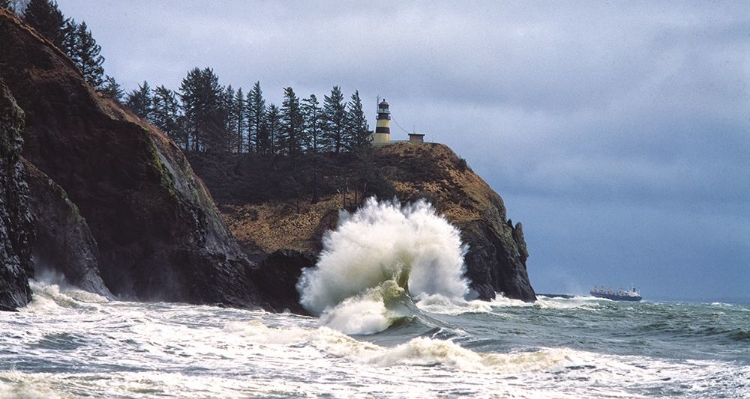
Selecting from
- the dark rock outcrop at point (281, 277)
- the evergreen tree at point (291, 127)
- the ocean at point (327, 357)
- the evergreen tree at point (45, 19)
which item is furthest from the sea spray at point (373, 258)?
the evergreen tree at point (291, 127)

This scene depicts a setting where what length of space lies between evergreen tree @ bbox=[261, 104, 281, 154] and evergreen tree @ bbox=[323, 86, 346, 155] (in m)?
5.78

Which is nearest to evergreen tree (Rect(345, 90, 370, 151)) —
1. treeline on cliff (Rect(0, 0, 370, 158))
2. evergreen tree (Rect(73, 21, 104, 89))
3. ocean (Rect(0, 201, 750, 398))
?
treeline on cliff (Rect(0, 0, 370, 158))

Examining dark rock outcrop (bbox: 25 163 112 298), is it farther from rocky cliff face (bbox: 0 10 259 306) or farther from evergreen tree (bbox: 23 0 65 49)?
evergreen tree (bbox: 23 0 65 49)

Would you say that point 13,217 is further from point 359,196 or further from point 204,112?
point 204,112

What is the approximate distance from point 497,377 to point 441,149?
3364 inches

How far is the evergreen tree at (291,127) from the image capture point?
315 feet

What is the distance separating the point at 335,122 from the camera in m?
102

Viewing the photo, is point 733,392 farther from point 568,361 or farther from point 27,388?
point 27,388

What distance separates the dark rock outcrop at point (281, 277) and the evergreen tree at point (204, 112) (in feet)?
192

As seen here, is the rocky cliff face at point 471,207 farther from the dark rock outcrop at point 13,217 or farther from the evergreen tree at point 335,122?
the dark rock outcrop at point 13,217

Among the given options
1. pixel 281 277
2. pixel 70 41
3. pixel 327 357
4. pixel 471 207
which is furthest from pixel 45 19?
pixel 327 357

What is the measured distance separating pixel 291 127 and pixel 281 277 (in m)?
58.4

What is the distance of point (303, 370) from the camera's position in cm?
1716

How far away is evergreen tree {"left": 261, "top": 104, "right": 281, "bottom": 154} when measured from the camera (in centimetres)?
9981
